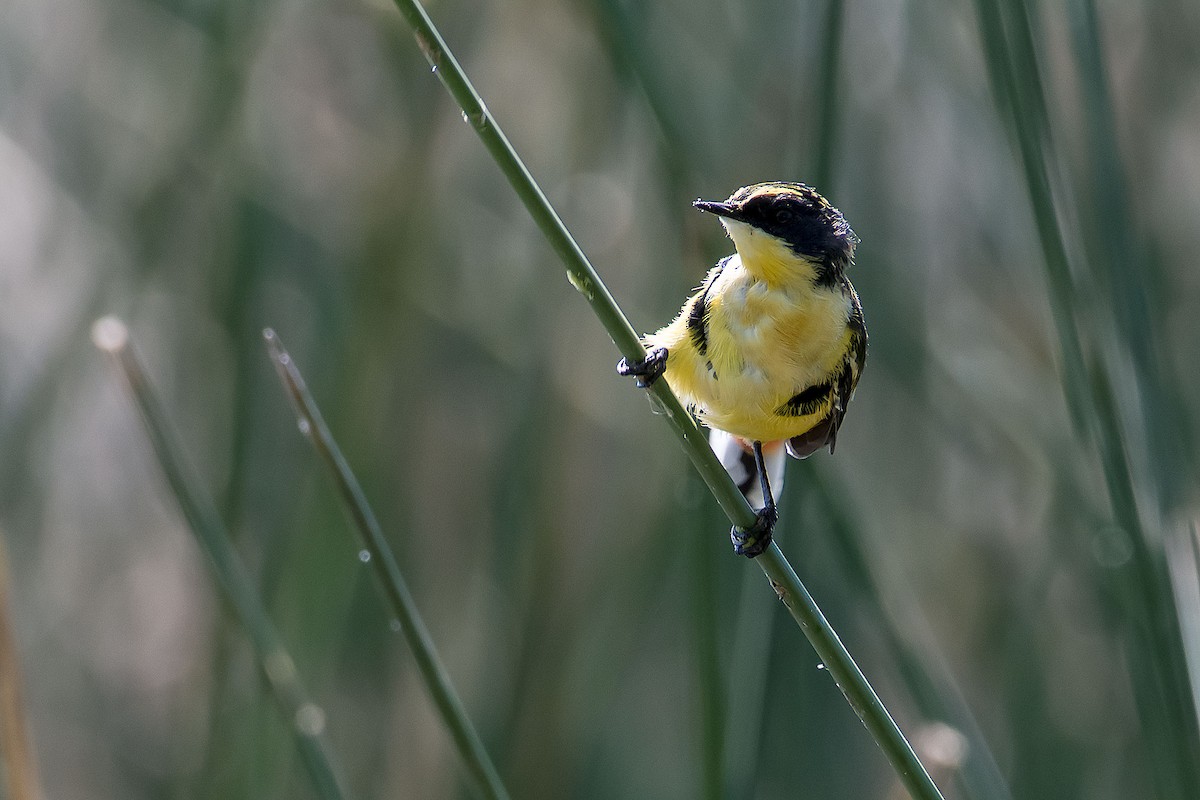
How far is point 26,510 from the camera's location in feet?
8.73

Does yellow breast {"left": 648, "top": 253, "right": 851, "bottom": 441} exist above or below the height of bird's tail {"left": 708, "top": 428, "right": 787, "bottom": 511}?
above

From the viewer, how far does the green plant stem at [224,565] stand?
140cm

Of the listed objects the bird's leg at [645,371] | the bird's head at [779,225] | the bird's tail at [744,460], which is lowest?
the bird's tail at [744,460]

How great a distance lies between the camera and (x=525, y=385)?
242cm

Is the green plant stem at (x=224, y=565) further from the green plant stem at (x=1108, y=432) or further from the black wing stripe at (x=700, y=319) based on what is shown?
the green plant stem at (x=1108, y=432)

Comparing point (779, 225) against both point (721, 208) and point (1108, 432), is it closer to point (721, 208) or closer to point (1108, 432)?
point (721, 208)

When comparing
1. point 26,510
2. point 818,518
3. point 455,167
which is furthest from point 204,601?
point 818,518

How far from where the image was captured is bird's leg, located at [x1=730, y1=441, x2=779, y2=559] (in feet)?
4.52

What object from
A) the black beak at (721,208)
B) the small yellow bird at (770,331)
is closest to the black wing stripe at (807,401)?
the small yellow bird at (770,331)

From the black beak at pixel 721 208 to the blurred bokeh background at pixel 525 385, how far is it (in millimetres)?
88

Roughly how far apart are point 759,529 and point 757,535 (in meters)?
0.03

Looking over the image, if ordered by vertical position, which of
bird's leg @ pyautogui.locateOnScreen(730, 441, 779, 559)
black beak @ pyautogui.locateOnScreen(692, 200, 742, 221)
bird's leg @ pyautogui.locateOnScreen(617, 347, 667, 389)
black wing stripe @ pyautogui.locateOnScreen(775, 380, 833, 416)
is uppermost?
black beak @ pyautogui.locateOnScreen(692, 200, 742, 221)

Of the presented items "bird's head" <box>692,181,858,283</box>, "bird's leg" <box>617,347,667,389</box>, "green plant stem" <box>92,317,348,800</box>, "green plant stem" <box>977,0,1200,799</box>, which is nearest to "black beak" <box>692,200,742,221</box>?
"bird's head" <box>692,181,858,283</box>

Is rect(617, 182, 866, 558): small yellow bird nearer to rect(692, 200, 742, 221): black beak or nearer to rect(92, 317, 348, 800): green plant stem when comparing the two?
rect(692, 200, 742, 221): black beak
